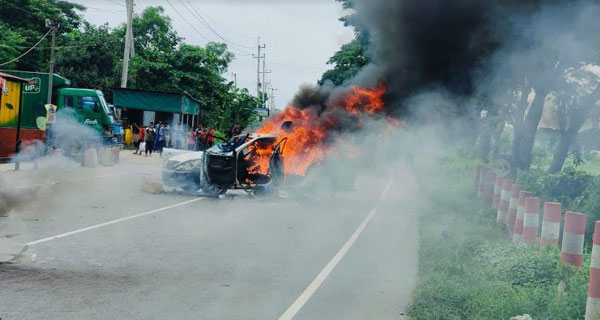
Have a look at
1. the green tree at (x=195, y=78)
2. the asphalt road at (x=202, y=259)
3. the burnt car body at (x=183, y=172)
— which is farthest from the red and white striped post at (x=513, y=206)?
the green tree at (x=195, y=78)

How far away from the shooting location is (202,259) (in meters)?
8.71

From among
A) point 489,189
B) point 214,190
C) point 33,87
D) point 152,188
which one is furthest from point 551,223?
point 33,87

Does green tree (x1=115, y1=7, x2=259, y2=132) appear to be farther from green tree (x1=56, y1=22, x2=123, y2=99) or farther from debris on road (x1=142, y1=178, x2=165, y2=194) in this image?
debris on road (x1=142, y1=178, x2=165, y2=194)

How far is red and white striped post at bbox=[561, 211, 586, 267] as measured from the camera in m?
6.97

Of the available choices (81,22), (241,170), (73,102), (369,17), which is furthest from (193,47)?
(369,17)

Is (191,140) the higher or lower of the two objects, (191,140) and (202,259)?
the higher

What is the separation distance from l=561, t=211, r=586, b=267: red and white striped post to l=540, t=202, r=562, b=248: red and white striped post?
2.79 ft

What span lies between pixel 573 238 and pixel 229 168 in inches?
413

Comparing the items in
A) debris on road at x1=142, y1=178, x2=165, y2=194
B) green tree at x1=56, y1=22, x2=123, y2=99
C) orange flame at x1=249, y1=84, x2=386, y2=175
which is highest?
green tree at x1=56, y1=22, x2=123, y2=99

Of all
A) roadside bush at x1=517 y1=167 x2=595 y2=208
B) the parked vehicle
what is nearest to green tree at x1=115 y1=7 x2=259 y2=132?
the parked vehicle

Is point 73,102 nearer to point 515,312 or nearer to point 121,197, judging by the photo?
point 121,197

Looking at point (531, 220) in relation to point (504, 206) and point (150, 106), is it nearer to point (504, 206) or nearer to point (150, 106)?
point (504, 206)

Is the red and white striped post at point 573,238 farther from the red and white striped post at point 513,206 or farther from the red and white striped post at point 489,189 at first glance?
the red and white striped post at point 489,189

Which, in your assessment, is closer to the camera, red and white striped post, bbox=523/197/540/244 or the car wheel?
red and white striped post, bbox=523/197/540/244
